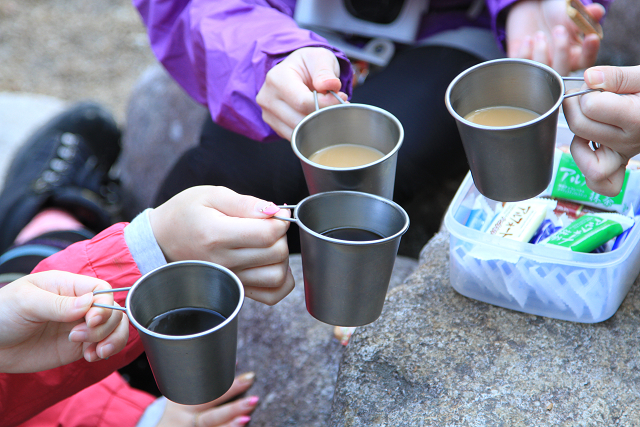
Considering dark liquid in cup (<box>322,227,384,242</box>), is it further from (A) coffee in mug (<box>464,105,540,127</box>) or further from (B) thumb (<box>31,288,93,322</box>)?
(B) thumb (<box>31,288,93,322</box>)

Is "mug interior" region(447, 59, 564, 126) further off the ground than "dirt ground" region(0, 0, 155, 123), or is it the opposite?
"mug interior" region(447, 59, 564, 126)

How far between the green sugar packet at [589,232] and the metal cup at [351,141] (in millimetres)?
397

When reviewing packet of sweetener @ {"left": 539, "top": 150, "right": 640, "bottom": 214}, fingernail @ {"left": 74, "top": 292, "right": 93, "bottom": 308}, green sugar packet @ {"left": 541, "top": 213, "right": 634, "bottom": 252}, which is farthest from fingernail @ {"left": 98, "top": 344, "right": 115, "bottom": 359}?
packet of sweetener @ {"left": 539, "top": 150, "right": 640, "bottom": 214}

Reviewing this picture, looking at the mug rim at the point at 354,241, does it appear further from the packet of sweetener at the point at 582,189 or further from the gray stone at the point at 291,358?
the gray stone at the point at 291,358

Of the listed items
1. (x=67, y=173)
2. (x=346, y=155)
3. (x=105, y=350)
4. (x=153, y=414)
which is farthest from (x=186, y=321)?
(x=67, y=173)

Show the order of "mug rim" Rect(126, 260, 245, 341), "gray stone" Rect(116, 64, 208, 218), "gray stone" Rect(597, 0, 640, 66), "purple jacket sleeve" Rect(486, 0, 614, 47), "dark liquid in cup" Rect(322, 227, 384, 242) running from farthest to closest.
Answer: "gray stone" Rect(116, 64, 208, 218) → "gray stone" Rect(597, 0, 640, 66) → "purple jacket sleeve" Rect(486, 0, 614, 47) → "dark liquid in cup" Rect(322, 227, 384, 242) → "mug rim" Rect(126, 260, 245, 341)

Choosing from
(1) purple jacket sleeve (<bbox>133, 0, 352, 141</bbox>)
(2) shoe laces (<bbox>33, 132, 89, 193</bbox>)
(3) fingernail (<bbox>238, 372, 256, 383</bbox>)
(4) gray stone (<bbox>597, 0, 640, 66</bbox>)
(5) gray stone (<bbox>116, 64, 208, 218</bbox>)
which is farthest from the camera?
(5) gray stone (<bbox>116, 64, 208, 218</bbox>)

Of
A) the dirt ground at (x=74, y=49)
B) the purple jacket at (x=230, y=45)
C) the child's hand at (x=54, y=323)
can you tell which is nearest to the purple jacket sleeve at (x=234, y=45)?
the purple jacket at (x=230, y=45)

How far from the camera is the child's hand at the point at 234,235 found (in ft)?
3.64

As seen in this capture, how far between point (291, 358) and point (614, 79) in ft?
3.80

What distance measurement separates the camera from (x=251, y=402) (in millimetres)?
1732

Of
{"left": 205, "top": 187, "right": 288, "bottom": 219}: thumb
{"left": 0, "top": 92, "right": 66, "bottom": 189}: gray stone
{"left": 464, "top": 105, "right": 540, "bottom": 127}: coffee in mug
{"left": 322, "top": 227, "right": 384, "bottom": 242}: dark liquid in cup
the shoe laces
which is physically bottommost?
{"left": 0, "top": 92, "right": 66, "bottom": 189}: gray stone

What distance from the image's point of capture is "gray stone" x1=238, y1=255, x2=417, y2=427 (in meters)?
1.62

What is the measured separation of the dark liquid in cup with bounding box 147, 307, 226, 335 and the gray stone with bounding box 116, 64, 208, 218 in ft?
6.04
